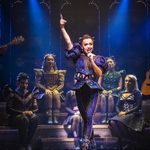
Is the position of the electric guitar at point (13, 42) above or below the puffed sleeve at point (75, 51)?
above

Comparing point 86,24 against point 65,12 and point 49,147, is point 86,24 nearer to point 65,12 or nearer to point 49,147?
point 65,12

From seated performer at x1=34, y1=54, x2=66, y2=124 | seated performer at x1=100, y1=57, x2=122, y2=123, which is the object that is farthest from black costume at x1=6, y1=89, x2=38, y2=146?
seated performer at x1=100, y1=57, x2=122, y2=123

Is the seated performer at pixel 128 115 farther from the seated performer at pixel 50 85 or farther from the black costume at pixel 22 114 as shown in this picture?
the black costume at pixel 22 114

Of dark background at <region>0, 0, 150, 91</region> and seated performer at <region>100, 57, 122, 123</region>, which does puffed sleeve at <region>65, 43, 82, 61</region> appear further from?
dark background at <region>0, 0, 150, 91</region>

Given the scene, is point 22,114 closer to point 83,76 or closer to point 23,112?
point 23,112

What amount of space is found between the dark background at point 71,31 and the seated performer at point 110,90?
673 millimetres

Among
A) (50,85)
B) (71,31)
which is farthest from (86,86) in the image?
(71,31)

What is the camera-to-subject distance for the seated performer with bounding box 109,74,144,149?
9242 millimetres

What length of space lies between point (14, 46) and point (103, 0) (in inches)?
109

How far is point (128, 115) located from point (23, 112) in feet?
7.49

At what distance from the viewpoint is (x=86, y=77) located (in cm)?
680

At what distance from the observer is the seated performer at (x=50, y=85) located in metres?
10.0

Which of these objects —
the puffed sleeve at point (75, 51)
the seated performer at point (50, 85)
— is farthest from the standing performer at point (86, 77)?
the seated performer at point (50, 85)

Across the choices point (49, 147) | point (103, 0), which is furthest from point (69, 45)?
point (103, 0)
